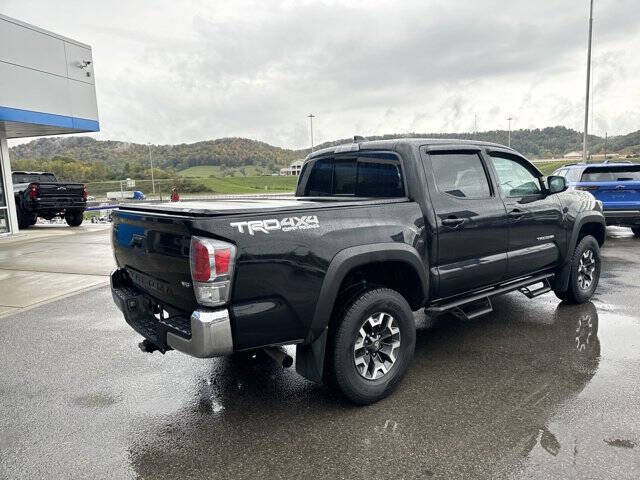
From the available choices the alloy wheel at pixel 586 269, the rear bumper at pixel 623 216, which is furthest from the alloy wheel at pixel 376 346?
the rear bumper at pixel 623 216

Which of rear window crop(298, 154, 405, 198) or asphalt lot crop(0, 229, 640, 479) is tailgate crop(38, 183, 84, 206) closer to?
asphalt lot crop(0, 229, 640, 479)

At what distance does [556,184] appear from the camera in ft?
16.4

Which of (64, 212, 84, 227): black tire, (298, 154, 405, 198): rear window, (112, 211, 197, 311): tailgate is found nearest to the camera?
(112, 211, 197, 311): tailgate

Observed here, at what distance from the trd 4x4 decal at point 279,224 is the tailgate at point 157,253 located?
1.10 feet

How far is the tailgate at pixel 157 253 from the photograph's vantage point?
9.62 feet

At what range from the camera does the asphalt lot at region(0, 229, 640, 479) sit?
107 inches

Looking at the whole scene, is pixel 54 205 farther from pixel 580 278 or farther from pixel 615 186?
pixel 615 186

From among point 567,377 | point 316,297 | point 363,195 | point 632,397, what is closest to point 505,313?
point 567,377

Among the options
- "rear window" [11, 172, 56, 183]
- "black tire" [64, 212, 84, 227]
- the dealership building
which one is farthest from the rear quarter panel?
"rear window" [11, 172, 56, 183]

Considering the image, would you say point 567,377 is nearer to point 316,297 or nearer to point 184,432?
point 316,297

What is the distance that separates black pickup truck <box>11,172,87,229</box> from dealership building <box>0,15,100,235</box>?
90 centimetres

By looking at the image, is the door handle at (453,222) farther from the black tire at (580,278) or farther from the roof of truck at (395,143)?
the black tire at (580,278)

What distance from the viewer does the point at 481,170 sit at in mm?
4484

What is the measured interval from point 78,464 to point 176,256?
1.33m
